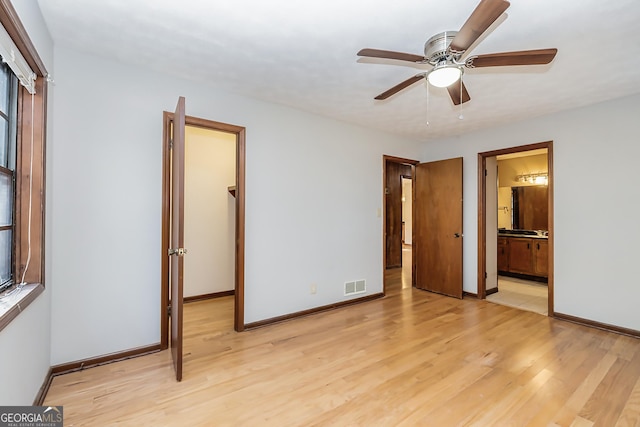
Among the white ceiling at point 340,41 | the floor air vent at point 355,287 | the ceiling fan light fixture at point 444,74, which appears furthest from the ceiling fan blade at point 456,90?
the floor air vent at point 355,287

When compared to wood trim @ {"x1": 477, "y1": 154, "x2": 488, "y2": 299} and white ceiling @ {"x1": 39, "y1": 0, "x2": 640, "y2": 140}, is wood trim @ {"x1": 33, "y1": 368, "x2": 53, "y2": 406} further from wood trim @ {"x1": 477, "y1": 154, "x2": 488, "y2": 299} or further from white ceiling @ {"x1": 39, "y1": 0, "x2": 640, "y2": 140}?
wood trim @ {"x1": 477, "y1": 154, "x2": 488, "y2": 299}

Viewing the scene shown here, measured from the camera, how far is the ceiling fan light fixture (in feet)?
6.05

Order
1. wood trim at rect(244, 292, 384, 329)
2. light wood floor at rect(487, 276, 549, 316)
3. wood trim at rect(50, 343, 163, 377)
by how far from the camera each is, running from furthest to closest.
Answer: light wood floor at rect(487, 276, 549, 316), wood trim at rect(244, 292, 384, 329), wood trim at rect(50, 343, 163, 377)

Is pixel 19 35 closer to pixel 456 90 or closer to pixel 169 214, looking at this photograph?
pixel 169 214

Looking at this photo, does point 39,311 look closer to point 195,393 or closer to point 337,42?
point 195,393

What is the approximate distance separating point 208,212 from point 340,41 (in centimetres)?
293

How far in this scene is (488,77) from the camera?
2.65 meters

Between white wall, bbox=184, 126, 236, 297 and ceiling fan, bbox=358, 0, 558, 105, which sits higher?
ceiling fan, bbox=358, 0, 558, 105

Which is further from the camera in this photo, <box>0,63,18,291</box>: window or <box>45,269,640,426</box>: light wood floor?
<box>45,269,640,426</box>: light wood floor

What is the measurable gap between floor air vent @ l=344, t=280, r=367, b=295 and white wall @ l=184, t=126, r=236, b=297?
1.69m

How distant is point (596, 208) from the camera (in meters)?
3.24

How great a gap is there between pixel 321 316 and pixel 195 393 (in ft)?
5.70

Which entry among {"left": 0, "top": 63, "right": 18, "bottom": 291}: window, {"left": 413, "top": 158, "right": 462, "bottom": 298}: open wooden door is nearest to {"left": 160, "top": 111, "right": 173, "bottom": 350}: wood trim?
{"left": 0, "top": 63, "right": 18, "bottom": 291}: window

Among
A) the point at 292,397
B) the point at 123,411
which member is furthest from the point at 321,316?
the point at 123,411
